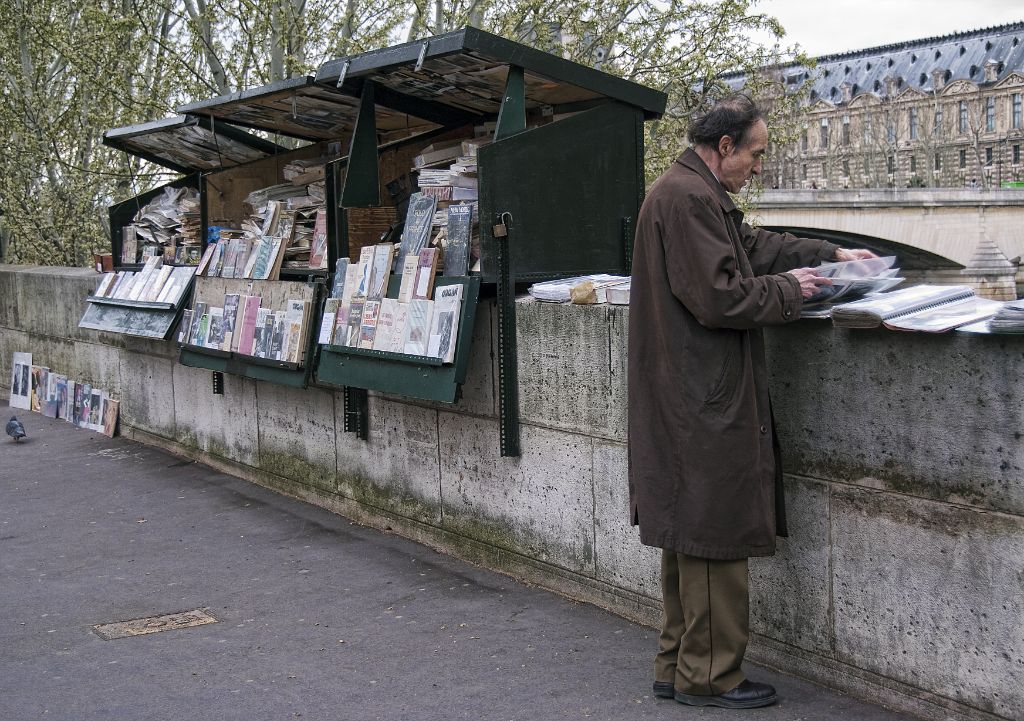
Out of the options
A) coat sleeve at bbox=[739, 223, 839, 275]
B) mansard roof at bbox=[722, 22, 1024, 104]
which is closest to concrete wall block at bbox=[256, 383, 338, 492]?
coat sleeve at bbox=[739, 223, 839, 275]

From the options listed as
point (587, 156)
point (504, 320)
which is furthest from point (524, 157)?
point (504, 320)

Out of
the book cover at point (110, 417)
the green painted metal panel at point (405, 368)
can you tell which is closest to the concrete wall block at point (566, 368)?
the green painted metal panel at point (405, 368)

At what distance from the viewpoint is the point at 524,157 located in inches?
214

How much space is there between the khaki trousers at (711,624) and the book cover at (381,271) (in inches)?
98.3

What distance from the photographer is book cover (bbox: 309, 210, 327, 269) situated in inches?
270

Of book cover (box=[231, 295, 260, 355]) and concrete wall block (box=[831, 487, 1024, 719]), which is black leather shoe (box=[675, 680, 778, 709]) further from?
book cover (box=[231, 295, 260, 355])

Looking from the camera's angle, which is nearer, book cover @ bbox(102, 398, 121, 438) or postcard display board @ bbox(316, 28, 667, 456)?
postcard display board @ bbox(316, 28, 667, 456)

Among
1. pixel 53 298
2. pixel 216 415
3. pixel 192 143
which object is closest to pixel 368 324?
pixel 216 415

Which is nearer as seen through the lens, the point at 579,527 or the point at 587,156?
the point at 579,527

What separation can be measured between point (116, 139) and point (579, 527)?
5.37 metres

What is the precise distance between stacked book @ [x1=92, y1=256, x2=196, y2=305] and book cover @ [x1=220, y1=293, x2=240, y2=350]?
749 millimetres

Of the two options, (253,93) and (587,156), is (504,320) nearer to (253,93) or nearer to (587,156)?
(587,156)

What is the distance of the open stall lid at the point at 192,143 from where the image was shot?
8.20 m

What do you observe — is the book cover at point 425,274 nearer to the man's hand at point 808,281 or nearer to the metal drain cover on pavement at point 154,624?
the metal drain cover on pavement at point 154,624
